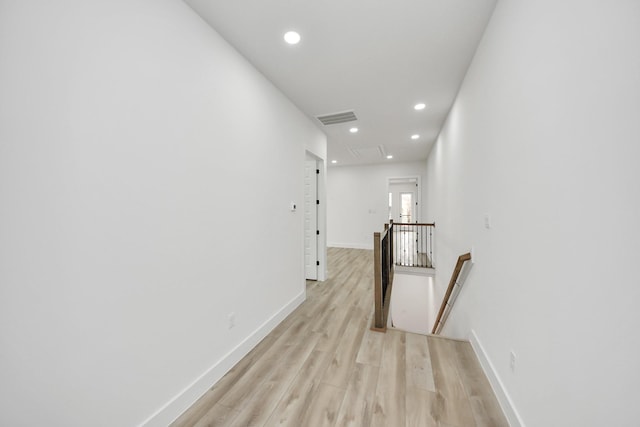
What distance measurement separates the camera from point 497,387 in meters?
1.62

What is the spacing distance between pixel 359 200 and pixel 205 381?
6.51 meters

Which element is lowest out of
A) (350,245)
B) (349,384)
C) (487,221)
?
(349,384)

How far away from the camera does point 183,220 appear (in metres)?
1.62

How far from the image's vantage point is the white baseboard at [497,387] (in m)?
1.37

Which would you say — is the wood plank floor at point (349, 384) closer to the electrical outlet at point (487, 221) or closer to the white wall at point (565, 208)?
the white wall at point (565, 208)

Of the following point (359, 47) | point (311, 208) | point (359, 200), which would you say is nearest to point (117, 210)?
point (359, 47)

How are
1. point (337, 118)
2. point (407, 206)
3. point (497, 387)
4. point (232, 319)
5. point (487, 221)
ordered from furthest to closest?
point (407, 206) < point (337, 118) < point (232, 319) < point (487, 221) < point (497, 387)

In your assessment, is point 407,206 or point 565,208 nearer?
point 565,208

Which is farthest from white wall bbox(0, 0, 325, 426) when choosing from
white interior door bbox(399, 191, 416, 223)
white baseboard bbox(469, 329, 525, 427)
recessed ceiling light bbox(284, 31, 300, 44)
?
white interior door bbox(399, 191, 416, 223)

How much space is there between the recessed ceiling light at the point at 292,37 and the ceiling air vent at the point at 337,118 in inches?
61.9

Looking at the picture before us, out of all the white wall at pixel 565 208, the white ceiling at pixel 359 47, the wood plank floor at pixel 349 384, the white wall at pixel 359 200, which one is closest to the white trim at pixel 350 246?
the white wall at pixel 359 200

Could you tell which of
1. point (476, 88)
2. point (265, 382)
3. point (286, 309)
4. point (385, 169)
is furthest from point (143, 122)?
point (385, 169)

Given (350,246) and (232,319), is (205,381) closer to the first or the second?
(232,319)

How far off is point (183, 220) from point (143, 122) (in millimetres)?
623
